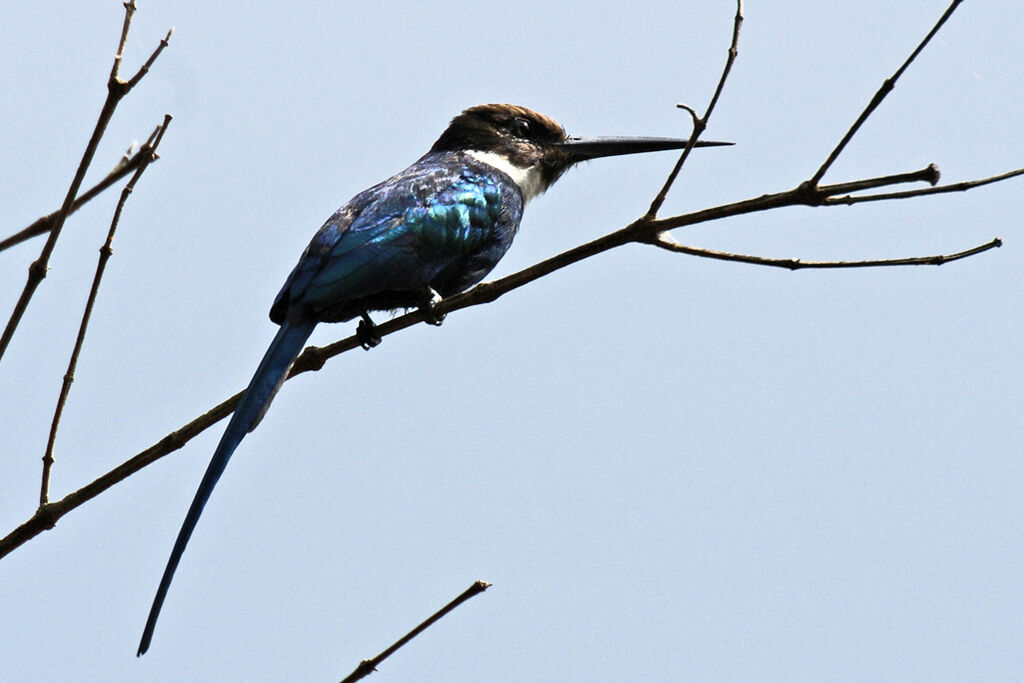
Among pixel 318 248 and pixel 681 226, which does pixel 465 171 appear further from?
pixel 681 226

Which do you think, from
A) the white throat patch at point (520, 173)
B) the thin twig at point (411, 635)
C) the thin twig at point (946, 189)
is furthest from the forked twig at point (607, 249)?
the white throat patch at point (520, 173)

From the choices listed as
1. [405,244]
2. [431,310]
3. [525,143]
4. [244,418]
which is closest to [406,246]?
[405,244]

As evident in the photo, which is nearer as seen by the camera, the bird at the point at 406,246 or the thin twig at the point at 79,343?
the thin twig at the point at 79,343

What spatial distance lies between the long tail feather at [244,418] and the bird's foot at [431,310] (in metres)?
0.36

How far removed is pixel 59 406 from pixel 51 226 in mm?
524

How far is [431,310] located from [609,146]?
188cm

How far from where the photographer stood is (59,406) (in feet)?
8.30

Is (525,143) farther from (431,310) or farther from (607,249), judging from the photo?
(607,249)

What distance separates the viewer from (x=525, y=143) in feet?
17.9

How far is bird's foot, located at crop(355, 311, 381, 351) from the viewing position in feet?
12.0

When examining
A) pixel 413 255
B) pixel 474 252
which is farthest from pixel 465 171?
pixel 413 255

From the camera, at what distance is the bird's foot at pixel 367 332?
3.66 metres

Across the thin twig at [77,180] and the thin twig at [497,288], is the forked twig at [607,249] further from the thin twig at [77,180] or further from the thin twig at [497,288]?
the thin twig at [77,180]

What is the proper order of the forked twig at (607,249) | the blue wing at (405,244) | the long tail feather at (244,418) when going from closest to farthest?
1. the forked twig at (607,249)
2. the long tail feather at (244,418)
3. the blue wing at (405,244)
